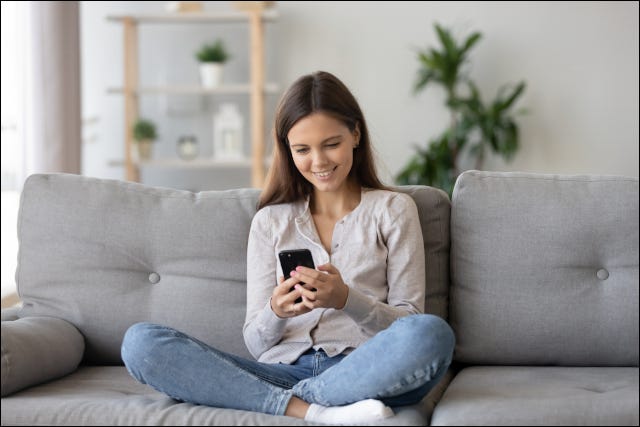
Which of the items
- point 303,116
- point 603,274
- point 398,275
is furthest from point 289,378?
point 603,274

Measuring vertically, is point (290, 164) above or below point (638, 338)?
above

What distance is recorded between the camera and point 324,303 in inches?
68.1

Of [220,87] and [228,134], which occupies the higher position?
[220,87]

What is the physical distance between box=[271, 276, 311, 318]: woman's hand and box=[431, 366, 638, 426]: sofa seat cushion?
1.08 ft


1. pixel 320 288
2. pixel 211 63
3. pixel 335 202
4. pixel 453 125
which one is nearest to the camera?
pixel 320 288

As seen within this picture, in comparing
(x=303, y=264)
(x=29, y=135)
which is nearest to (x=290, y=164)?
(x=303, y=264)

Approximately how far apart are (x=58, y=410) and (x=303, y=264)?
20.9 inches

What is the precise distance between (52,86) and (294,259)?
2562 mm

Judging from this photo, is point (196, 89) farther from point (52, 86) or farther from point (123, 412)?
point (123, 412)

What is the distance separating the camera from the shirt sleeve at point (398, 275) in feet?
5.86

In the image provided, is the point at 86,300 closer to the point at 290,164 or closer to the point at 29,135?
the point at 290,164

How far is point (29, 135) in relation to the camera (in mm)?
4008

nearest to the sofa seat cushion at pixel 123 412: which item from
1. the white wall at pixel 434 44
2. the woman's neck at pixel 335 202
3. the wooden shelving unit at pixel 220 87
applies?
the woman's neck at pixel 335 202

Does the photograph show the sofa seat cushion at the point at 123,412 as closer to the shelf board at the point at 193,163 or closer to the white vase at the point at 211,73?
the shelf board at the point at 193,163
